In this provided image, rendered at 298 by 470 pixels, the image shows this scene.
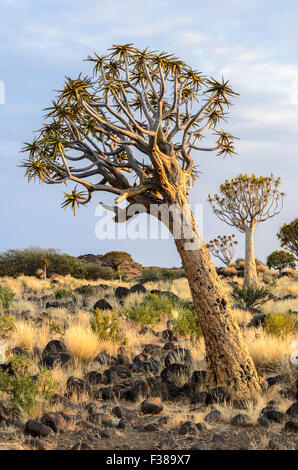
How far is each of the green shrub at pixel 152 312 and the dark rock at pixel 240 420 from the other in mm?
6037

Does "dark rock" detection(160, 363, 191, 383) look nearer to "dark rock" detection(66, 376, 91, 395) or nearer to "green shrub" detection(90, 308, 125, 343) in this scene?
"dark rock" detection(66, 376, 91, 395)

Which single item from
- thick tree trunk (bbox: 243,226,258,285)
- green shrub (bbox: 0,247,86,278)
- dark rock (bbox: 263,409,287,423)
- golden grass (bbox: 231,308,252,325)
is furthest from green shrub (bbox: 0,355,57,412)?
green shrub (bbox: 0,247,86,278)

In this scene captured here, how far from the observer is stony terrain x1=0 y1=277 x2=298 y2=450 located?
242 inches

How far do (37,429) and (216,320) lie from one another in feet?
9.91

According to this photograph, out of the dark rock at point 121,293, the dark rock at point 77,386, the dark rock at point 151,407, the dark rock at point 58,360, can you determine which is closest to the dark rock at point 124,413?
the dark rock at point 151,407

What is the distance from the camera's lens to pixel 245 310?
16500 mm

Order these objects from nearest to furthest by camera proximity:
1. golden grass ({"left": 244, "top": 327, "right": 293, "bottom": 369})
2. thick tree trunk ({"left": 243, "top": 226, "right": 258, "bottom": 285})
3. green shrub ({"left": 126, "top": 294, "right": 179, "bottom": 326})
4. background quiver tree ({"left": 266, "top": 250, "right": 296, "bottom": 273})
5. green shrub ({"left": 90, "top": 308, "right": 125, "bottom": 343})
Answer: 1. golden grass ({"left": 244, "top": 327, "right": 293, "bottom": 369})
2. green shrub ({"left": 90, "top": 308, "right": 125, "bottom": 343})
3. green shrub ({"left": 126, "top": 294, "right": 179, "bottom": 326})
4. thick tree trunk ({"left": 243, "top": 226, "right": 258, "bottom": 285})
5. background quiver tree ({"left": 266, "top": 250, "right": 296, "bottom": 273})

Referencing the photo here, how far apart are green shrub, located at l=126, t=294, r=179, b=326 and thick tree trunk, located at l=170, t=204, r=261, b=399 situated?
4.89 metres

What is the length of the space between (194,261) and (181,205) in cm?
88

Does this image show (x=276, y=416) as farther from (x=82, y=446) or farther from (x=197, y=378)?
(x=82, y=446)

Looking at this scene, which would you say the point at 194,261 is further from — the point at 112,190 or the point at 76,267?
the point at 76,267

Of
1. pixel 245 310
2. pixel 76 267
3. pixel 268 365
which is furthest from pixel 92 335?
pixel 76 267

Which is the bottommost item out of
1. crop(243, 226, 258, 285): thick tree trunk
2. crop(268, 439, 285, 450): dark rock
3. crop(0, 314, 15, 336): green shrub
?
crop(268, 439, 285, 450): dark rock

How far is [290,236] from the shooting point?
1462 inches
